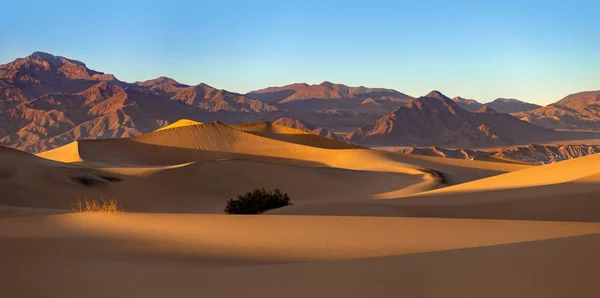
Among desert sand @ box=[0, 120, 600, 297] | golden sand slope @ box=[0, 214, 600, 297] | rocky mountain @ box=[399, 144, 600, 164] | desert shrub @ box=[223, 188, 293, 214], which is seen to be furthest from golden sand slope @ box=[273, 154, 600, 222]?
rocky mountain @ box=[399, 144, 600, 164]

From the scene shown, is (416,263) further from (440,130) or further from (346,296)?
(440,130)

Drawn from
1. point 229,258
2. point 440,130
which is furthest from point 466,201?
point 440,130

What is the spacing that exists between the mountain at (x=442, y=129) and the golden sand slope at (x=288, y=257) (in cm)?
13767

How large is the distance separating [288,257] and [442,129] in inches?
6420

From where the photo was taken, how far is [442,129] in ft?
544

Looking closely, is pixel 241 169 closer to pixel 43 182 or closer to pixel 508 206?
pixel 43 182

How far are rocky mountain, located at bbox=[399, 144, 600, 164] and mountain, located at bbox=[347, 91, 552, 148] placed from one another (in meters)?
34.8

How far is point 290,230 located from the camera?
29.3 ft

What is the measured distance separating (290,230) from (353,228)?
0.92 meters

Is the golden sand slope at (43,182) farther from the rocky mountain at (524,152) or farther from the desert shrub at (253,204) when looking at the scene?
the rocky mountain at (524,152)

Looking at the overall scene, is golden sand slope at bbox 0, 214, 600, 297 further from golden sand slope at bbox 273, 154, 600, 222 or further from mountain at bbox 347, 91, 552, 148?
mountain at bbox 347, 91, 552, 148

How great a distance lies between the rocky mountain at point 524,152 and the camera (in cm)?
10264

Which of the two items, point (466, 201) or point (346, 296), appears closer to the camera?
point (346, 296)

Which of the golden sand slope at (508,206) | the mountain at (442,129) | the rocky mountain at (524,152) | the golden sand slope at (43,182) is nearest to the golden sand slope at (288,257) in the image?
the golden sand slope at (508,206)
